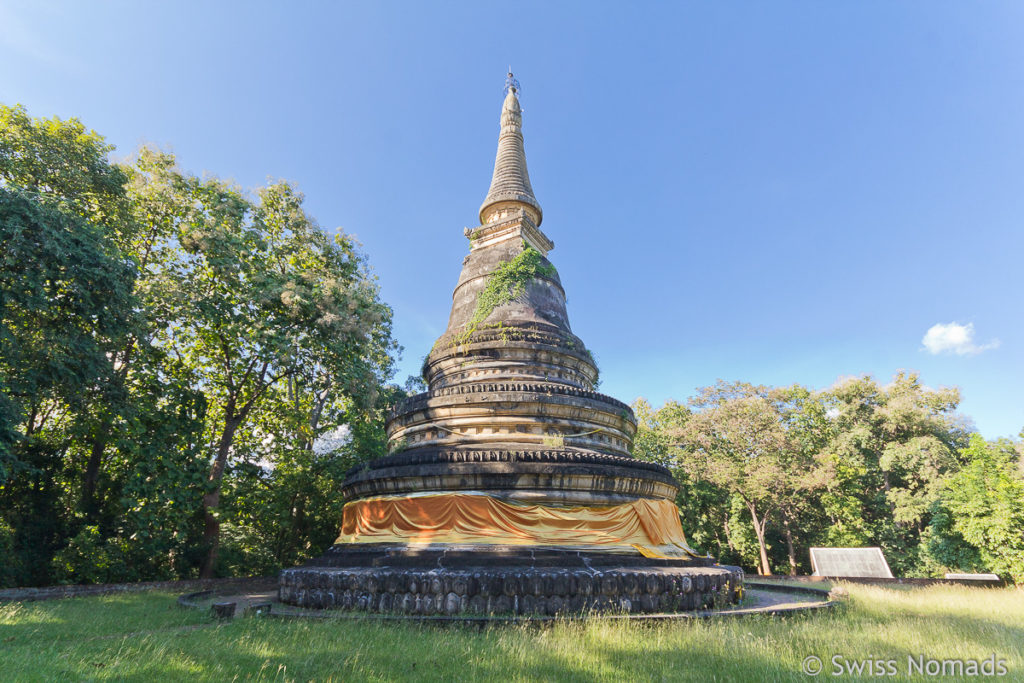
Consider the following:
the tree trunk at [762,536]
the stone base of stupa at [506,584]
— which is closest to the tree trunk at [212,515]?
the stone base of stupa at [506,584]

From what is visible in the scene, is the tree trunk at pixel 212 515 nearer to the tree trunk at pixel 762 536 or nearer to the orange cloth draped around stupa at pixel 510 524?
the orange cloth draped around stupa at pixel 510 524

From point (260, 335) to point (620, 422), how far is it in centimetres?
1156

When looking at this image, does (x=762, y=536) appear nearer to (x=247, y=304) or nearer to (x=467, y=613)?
(x=467, y=613)

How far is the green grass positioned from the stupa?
108cm

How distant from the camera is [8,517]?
13.9 m

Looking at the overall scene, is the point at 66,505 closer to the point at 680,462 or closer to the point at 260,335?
the point at 260,335

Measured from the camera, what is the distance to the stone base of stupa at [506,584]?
8.95 m

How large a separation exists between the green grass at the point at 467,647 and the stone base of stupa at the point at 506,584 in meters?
0.91

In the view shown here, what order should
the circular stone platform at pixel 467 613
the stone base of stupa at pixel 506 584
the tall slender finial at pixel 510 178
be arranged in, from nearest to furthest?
the circular stone platform at pixel 467 613, the stone base of stupa at pixel 506 584, the tall slender finial at pixel 510 178

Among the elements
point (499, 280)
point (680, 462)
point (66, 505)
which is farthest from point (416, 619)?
point (680, 462)

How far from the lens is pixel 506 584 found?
8.98m

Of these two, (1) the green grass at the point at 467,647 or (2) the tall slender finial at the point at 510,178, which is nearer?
(1) the green grass at the point at 467,647

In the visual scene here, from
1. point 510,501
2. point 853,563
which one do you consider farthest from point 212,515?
point 853,563

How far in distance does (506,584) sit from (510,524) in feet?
6.14
